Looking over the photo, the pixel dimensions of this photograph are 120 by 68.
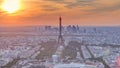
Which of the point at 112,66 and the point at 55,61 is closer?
the point at 112,66

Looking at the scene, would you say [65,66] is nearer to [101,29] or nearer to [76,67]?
[76,67]

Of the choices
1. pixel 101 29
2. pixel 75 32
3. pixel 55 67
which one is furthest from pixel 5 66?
pixel 101 29

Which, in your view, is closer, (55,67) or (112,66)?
(55,67)

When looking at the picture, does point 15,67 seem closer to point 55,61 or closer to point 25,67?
point 25,67

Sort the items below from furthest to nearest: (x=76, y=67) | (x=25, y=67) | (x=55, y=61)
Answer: (x=55, y=61), (x=25, y=67), (x=76, y=67)

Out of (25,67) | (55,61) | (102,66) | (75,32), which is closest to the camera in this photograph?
(25,67)

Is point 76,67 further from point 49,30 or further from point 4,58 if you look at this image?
point 49,30

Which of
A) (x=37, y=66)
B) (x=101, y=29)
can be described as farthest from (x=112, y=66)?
(x=101, y=29)

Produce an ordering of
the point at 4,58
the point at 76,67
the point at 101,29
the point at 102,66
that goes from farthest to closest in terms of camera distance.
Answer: the point at 101,29 → the point at 4,58 → the point at 102,66 → the point at 76,67

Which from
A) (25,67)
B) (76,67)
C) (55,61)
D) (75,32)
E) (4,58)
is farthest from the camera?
(75,32)
